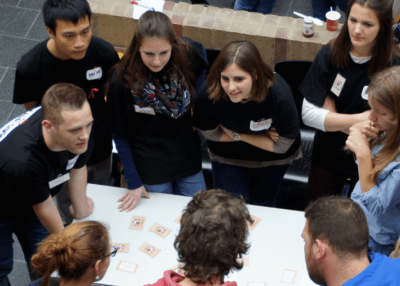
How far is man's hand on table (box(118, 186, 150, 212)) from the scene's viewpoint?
2.53 m

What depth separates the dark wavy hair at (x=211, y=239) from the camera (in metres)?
1.57

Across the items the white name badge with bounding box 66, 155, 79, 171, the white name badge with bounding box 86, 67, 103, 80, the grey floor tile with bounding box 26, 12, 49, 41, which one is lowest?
the grey floor tile with bounding box 26, 12, 49, 41

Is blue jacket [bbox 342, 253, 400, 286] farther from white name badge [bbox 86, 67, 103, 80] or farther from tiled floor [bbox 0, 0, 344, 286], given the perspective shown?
tiled floor [bbox 0, 0, 344, 286]

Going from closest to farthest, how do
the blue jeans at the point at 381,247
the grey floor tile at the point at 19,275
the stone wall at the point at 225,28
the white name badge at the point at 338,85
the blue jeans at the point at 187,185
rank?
the blue jeans at the point at 381,247
the white name badge at the point at 338,85
the blue jeans at the point at 187,185
the grey floor tile at the point at 19,275
the stone wall at the point at 225,28

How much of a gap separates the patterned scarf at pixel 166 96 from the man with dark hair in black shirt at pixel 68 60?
356 mm

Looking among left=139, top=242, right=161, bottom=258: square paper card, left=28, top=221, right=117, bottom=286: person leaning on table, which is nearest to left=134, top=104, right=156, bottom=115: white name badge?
left=139, top=242, right=161, bottom=258: square paper card

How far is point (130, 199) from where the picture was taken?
254 centimetres

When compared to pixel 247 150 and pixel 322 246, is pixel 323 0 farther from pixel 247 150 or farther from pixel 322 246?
pixel 322 246

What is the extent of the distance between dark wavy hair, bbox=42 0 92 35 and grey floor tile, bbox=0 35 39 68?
2353 mm

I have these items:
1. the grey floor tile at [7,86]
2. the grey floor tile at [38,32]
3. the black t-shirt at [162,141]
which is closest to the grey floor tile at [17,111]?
the grey floor tile at [7,86]

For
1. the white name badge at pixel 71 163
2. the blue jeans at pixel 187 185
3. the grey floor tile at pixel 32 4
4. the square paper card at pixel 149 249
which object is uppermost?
the grey floor tile at pixel 32 4

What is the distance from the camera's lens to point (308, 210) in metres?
1.82

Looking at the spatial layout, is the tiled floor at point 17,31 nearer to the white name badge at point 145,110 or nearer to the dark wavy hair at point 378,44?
the white name badge at point 145,110

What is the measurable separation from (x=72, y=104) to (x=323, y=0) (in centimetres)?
317
